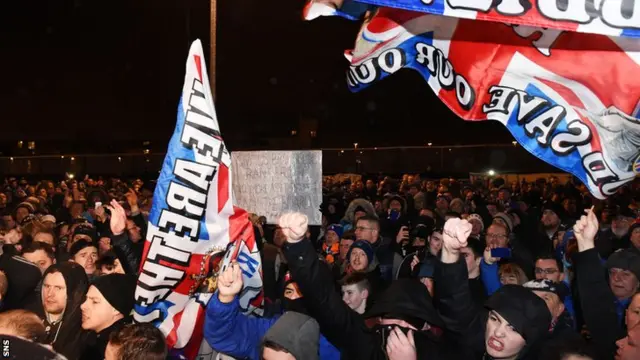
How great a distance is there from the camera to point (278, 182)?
5598mm

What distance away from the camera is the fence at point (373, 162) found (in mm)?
30906

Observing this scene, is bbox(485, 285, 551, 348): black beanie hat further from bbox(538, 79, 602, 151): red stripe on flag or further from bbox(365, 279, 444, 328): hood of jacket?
bbox(538, 79, 602, 151): red stripe on flag

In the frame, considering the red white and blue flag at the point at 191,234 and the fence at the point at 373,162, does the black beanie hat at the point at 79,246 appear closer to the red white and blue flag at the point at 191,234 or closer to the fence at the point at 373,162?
the red white and blue flag at the point at 191,234

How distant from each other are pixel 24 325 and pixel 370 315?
5.54 ft

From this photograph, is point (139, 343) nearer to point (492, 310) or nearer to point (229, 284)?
point (229, 284)

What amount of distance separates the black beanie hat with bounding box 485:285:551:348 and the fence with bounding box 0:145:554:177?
89.3 ft

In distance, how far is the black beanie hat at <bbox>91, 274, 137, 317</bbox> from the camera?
169 inches

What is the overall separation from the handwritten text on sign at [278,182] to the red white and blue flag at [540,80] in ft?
3.21

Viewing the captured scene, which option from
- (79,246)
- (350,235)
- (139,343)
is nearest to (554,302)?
(139,343)

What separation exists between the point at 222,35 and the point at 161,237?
88.3 ft

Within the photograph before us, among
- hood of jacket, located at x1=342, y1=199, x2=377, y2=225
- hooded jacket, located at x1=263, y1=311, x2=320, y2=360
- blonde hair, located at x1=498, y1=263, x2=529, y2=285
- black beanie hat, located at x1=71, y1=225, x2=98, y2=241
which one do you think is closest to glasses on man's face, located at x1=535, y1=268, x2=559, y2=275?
blonde hair, located at x1=498, y1=263, x2=529, y2=285

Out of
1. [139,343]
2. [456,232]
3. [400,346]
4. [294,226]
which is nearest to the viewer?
[139,343]

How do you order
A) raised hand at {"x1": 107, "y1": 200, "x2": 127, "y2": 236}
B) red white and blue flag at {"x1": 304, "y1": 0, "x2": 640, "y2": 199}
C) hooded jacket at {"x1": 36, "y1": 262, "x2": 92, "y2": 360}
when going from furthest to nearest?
raised hand at {"x1": 107, "y1": 200, "x2": 127, "y2": 236}
red white and blue flag at {"x1": 304, "y1": 0, "x2": 640, "y2": 199}
hooded jacket at {"x1": 36, "y1": 262, "x2": 92, "y2": 360}

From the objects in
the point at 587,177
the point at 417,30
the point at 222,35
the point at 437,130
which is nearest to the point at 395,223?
the point at 417,30
